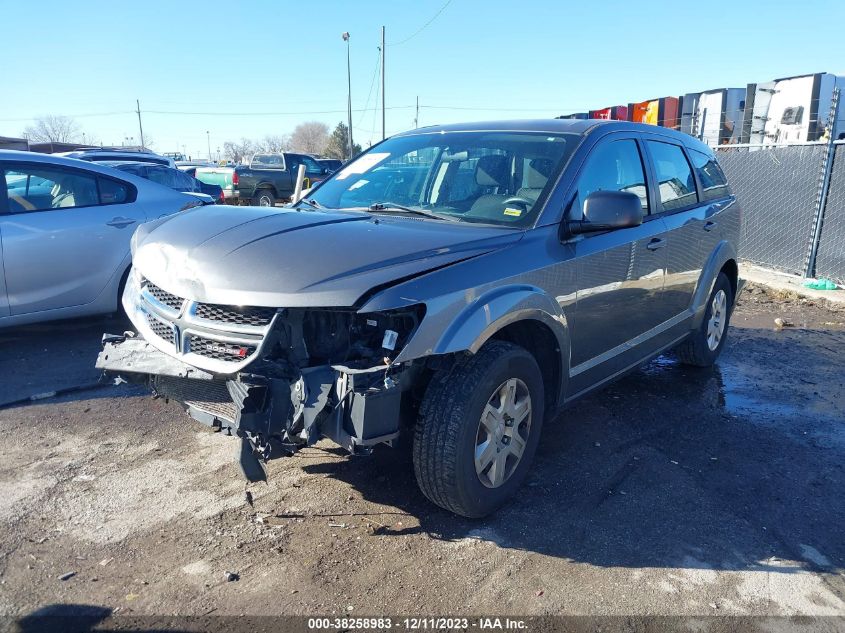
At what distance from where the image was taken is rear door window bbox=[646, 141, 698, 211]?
15.6ft

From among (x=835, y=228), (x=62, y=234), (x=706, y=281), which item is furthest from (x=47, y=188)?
(x=835, y=228)

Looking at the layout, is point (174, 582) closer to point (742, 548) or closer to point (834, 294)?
point (742, 548)

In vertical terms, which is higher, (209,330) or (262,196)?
(209,330)

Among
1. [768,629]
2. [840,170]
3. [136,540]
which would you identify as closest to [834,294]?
[840,170]

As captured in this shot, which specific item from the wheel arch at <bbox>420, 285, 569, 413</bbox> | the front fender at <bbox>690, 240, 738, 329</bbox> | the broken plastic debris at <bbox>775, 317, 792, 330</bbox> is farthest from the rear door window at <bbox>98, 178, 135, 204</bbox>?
the broken plastic debris at <bbox>775, 317, 792, 330</bbox>

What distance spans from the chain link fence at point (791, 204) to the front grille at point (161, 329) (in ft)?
30.2

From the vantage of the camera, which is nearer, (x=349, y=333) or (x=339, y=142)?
(x=349, y=333)

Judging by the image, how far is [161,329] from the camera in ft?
10.7

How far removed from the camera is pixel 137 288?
357 centimetres

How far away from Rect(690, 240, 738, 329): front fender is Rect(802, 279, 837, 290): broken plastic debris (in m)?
4.67

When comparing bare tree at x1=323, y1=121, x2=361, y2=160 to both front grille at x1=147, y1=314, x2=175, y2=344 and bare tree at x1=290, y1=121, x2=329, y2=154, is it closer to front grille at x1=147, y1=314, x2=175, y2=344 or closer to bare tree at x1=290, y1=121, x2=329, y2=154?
bare tree at x1=290, y1=121, x2=329, y2=154

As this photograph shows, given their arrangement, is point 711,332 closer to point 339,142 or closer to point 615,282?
point 615,282

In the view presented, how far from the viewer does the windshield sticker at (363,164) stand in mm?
4559

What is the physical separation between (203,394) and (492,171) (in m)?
2.07
